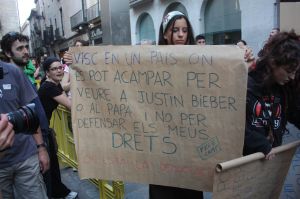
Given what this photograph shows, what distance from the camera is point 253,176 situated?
2014 millimetres

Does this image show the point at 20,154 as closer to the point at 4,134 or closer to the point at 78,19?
the point at 4,134

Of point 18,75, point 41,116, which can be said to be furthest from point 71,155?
point 18,75

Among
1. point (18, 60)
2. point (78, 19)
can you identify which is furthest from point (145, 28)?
point (78, 19)

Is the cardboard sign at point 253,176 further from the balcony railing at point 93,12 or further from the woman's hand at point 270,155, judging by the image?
the balcony railing at point 93,12

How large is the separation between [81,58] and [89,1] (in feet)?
84.7

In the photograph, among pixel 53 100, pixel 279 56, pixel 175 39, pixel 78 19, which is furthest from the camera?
pixel 78 19

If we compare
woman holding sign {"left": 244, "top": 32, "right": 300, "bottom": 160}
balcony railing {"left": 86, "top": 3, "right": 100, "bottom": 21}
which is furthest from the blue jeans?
Result: balcony railing {"left": 86, "top": 3, "right": 100, "bottom": 21}

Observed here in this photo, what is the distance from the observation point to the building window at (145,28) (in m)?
14.6

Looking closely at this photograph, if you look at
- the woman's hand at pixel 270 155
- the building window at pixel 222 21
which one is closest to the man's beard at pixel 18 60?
the woman's hand at pixel 270 155

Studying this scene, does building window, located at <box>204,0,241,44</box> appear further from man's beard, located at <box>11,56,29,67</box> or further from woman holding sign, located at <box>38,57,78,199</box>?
man's beard, located at <box>11,56,29,67</box>

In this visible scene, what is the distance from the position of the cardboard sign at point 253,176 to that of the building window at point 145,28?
490 inches

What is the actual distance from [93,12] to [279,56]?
79.8 ft

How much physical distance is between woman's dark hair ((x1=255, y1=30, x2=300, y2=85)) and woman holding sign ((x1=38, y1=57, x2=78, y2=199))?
6.89ft

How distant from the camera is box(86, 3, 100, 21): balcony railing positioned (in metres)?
24.2
